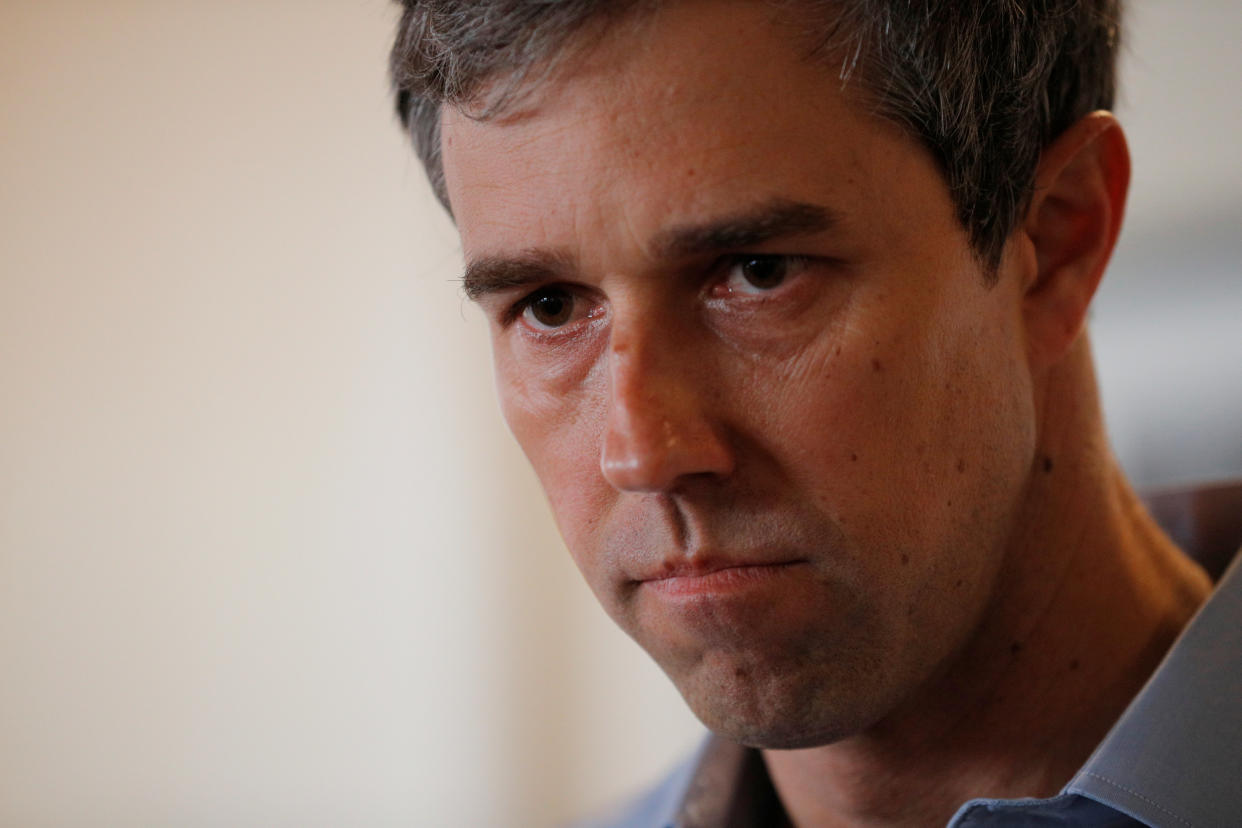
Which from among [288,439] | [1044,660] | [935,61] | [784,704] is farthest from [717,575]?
[288,439]

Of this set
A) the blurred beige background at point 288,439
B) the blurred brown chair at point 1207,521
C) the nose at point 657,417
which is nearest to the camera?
the nose at point 657,417

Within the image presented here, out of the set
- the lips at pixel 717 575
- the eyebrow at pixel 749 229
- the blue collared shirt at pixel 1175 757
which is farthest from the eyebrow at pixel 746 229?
the blue collared shirt at pixel 1175 757

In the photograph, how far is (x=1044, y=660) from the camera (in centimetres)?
108

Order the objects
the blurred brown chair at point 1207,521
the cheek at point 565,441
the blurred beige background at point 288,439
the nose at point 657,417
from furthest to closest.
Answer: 1. the blurred beige background at point 288,439
2. the blurred brown chair at point 1207,521
3. the cheek at point 565,441
4. the nose at point 657,417

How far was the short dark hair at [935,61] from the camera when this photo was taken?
934mm

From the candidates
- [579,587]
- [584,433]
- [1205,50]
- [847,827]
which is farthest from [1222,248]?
[584,433]

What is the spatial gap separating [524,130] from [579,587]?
235 cm

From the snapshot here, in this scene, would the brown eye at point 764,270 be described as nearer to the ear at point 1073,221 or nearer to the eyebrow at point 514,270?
the eyebrow at point 514,270

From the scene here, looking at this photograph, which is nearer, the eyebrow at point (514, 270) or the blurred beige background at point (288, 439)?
the eyebrow at point (514, 270)

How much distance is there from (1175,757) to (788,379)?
1.41 ft

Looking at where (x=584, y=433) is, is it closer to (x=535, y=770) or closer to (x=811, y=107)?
(x=811, y=107)

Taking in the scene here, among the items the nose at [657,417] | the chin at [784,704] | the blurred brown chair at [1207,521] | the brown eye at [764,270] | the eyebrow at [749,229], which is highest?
the eyebrow at [749,229]

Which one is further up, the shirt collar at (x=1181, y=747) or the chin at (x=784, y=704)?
the chin at (x=784, y=704)

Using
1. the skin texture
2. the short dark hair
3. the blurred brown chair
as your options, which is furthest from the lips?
the blurred brown chair
